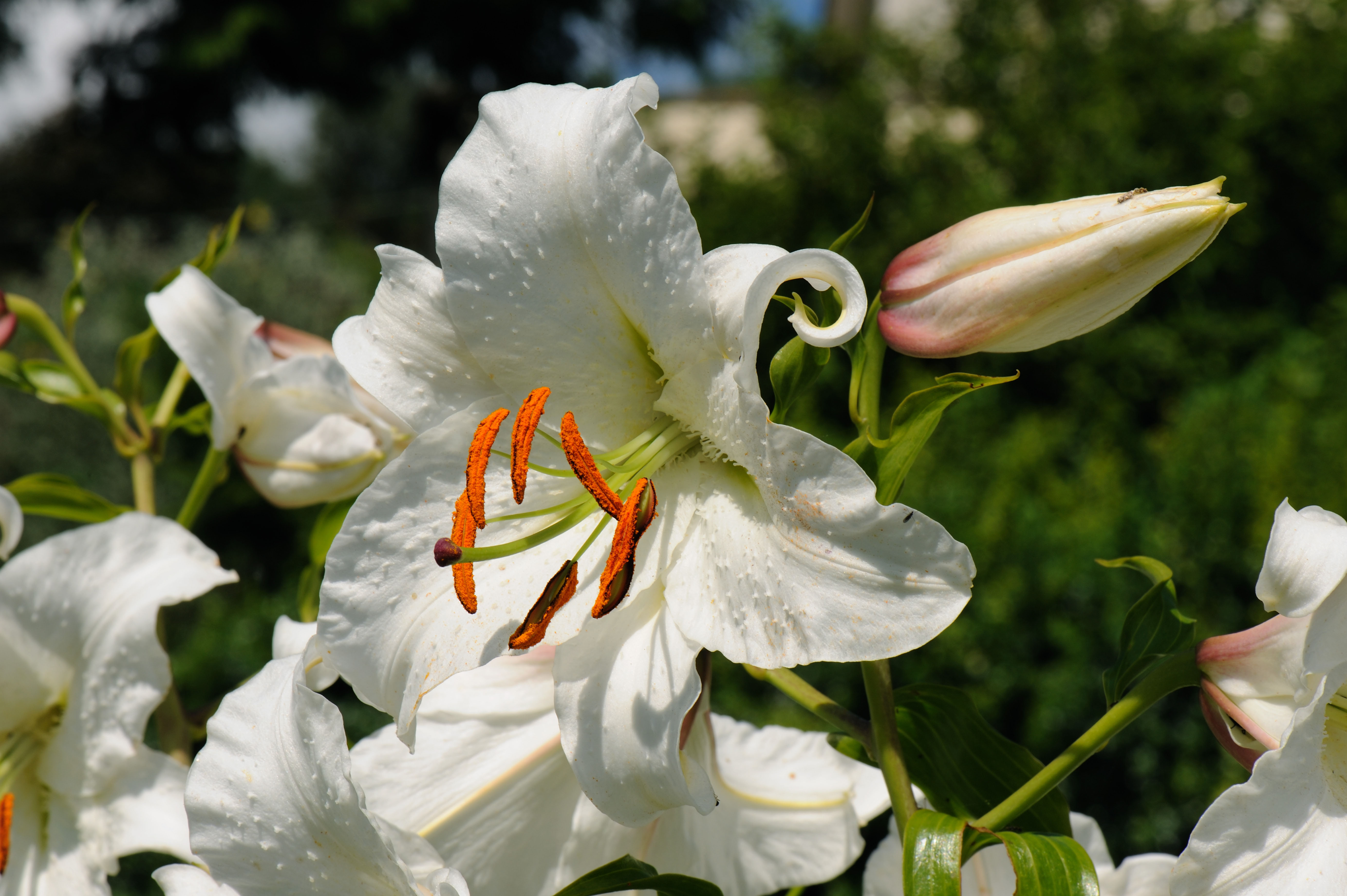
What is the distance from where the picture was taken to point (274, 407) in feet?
3.11

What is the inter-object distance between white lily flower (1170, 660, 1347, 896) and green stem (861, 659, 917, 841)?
6.5 inches

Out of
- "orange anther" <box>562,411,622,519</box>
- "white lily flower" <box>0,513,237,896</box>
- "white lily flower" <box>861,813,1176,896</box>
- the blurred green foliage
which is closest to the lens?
"orange anther" <box>562,411,622,519</box>

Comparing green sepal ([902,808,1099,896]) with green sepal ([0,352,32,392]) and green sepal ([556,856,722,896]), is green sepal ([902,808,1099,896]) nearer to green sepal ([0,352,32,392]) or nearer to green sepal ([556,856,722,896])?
green sepal ([556,856,722,896])

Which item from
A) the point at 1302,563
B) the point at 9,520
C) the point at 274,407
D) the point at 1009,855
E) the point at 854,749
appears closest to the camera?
the point at 1302,563

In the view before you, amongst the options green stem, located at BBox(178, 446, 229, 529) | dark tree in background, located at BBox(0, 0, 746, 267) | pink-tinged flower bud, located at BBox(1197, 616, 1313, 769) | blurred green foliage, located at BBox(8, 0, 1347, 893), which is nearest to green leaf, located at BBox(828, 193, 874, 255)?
pink-tinged flower bud, located at BBox(1197, 616, 1313, 769)

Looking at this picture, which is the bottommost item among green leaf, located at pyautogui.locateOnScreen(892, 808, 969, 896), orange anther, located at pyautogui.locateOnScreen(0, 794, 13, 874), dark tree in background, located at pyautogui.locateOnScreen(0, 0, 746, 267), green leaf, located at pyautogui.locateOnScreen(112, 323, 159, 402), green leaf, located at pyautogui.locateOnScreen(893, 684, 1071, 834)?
dark tree in background, located at pyautogui.locateOnScreen(0, 0, 746, 267)

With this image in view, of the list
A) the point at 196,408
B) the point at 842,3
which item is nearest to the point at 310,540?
the point at 196,408

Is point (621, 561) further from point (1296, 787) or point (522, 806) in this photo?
point (1296, 787)

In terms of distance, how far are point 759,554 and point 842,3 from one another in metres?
6.79

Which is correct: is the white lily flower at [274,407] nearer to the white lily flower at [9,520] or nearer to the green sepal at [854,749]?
the white lily flower at [9,520]

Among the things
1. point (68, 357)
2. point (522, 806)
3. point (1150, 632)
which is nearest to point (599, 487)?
point (522, 806)

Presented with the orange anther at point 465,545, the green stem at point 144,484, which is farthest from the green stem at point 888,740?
the green stem at point 144,484

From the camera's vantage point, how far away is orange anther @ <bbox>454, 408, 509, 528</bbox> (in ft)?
1.87

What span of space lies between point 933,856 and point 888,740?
0.28 feet
